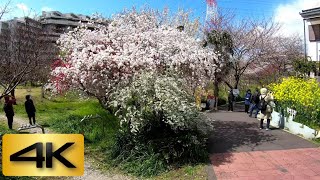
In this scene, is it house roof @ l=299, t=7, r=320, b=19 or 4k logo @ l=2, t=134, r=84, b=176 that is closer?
4k logo @ l=2, t=134, r=84, b=176

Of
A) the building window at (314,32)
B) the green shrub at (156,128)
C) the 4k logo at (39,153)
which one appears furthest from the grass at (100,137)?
the building window at (314,32)

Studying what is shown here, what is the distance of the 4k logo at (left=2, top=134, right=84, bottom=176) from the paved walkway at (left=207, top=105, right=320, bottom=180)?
6.39m

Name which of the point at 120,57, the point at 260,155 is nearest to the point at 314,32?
the point at 260,155

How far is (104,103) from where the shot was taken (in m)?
11.8

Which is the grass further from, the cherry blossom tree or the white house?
the white house

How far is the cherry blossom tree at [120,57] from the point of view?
10.2 metres

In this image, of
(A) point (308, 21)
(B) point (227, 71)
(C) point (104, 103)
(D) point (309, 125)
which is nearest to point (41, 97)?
(B) point (227, 71)

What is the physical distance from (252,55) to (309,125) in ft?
34.5

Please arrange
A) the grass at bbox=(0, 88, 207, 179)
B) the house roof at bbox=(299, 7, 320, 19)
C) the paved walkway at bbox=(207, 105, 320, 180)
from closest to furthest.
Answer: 1. the paved walkway at bbox=(207, 105, 320, 180)
2. the grass at bbox=(0, 88, 207, 179)
3. the house roof at bbox=(299, 7, 320, 19)

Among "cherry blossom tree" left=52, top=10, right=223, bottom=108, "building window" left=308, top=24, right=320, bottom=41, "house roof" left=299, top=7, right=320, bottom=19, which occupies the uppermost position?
"house roof" left=299, top=7, right=320, bottom=19

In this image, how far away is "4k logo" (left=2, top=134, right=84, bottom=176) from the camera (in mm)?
1766

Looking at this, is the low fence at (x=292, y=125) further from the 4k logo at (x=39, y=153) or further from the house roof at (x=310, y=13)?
the 4k logo at (x=39, y=153)

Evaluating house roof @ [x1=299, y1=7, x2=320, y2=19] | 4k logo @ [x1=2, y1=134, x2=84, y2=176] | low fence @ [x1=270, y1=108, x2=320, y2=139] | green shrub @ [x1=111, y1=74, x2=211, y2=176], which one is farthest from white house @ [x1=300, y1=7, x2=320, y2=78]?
4k logo @ [x1=2, y1=134, x2=84, y2=176]

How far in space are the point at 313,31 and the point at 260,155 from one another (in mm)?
13255
